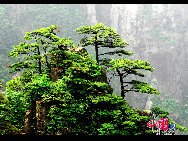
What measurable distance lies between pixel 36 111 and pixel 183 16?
3803 cm

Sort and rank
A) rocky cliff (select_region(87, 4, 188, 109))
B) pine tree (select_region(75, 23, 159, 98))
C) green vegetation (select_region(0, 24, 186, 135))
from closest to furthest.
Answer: green vegetation (select_region(0, 24, 186, 135)) < pine tree (select_region(75, 23, 159, 98)) < rocky cliff (select_region(87, 4, 188, 109))

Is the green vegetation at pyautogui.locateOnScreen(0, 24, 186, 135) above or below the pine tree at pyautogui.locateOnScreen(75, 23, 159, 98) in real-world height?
below

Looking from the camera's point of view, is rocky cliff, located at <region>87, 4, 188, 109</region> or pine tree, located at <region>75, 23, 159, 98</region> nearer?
pine tree, located at <region>75, 23, 159, 98</region>

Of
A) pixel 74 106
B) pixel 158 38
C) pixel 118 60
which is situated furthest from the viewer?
pixel 158 38

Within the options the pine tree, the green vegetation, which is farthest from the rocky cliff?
the green vegetation

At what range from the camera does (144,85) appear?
858 centimetres

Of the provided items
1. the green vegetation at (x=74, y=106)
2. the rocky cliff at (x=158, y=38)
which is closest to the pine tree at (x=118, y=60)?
the green vegetation at (x=74, y=106)

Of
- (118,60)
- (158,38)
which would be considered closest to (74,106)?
(118,60)

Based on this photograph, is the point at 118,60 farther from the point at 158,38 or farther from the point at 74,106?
→ the point at 158,38

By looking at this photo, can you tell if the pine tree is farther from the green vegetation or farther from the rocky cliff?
the rocky cliff

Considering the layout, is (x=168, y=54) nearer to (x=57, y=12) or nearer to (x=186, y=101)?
(x=186, y=101)

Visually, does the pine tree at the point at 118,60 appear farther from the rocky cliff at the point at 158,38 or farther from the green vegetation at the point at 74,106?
the rocky cliff at the point at 158,38

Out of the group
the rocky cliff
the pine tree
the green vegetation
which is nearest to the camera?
the green vegetation

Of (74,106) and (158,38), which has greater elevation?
(158,38)
